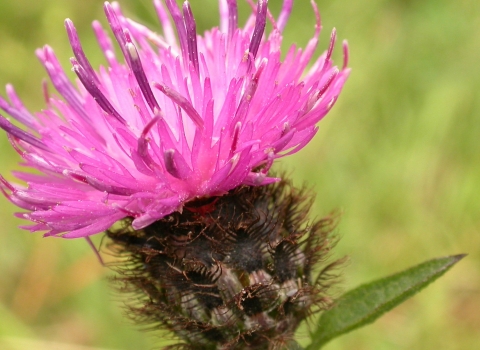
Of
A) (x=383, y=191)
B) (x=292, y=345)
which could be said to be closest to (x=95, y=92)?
(x=292, y=345)

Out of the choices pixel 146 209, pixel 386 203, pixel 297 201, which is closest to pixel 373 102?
pixel 386 203

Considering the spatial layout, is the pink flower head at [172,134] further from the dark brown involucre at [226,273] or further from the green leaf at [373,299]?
the green leaf at [373,299]

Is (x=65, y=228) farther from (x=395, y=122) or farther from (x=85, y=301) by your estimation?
(x=395, y=122)

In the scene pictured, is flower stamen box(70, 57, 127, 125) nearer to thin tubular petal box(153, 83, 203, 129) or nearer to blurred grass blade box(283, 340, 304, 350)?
thin tubular petal box(153, 83, 203, 129)

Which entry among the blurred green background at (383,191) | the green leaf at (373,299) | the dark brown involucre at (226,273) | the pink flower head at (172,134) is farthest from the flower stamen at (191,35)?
the blurred green background at (383,191)

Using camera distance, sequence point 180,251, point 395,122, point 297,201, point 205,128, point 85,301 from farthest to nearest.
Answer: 1. point 395,122
2. point 85,301
3. point 297,201
4. point 180,251
5. point 205,128

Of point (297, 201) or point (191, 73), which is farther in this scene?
point (297, 201)

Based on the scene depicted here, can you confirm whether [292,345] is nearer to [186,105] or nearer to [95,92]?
[186,105]
